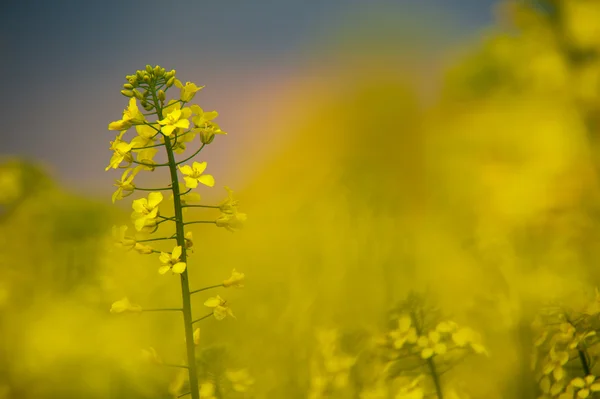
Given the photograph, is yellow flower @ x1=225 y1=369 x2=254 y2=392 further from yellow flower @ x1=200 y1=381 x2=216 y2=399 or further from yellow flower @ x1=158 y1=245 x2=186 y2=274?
yellow flower @ x1=158 y1=245 x2=186 y2=274

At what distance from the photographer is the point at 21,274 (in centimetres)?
109

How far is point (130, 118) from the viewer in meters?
0.61

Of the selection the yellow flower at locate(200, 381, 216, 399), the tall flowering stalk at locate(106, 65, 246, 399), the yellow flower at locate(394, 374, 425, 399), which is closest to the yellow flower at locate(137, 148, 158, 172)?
the tall flowering stalk at locate(106, 65, 246, 399)

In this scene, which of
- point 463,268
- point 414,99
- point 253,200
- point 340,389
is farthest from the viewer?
point 414,99

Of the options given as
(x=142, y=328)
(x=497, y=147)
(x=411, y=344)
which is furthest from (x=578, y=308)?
(x=497, y=147)

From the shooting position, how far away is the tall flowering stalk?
1.92 feet

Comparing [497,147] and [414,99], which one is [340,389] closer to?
[497,147]

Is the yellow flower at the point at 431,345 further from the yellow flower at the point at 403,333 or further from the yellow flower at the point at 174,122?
the yellow flower at the point at 174,122

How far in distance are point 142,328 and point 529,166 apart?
114 centimetres

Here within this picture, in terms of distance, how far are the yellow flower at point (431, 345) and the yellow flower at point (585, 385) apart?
0.52 feet

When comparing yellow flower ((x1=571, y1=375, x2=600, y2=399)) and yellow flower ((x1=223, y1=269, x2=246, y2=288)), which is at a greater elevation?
yellow flower ((x1=223, y1=269, x2=246, y2=288))

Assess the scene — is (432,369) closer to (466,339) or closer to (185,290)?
(466,339)

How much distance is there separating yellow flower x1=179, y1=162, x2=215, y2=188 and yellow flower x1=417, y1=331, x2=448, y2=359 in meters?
0.32

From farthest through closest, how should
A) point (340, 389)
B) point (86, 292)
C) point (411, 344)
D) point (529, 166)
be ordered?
point (529, 166) → point (86, 292) → point (340, 389) → point (411, 344)
